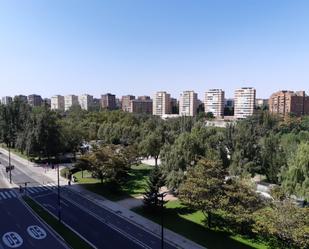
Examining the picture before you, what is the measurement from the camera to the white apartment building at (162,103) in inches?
7574

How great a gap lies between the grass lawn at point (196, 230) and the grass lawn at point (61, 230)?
9.45 meters

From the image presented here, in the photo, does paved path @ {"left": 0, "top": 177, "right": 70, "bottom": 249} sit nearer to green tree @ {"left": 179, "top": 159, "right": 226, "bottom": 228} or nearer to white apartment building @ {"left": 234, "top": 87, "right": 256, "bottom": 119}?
green tree @ {"left": 179, "top": 159, "right": 226, "bottom": 228}

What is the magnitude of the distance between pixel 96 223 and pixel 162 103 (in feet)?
536

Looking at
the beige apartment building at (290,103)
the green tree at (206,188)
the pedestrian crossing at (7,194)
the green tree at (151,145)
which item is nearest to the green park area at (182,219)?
the green tree at (206,188)

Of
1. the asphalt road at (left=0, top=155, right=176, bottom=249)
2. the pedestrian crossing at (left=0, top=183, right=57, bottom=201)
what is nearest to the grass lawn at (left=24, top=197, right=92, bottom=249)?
the asphalt road at (left=0, top=155, right=176, bottom=249)

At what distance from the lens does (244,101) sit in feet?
565

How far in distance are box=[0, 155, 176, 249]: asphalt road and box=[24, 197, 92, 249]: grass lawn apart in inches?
32.4

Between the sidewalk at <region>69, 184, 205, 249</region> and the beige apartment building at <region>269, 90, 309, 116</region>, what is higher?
the beige apartment building at <region>269, 90, 309, 116</region>

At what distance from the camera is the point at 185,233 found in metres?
30.3

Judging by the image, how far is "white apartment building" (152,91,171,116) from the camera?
192 metres

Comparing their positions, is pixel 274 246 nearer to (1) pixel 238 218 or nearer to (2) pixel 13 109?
Answer: (1) pixel 238 218

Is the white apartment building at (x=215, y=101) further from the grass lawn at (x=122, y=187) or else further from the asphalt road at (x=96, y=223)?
the asphalt road at (x=96, y=223)

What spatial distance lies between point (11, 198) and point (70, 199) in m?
8.63

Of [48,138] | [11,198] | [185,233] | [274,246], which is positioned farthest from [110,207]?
[48,138]
